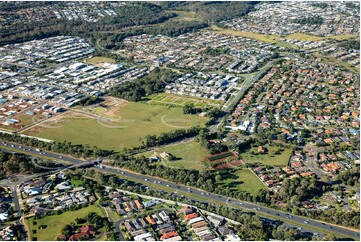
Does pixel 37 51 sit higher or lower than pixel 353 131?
higher

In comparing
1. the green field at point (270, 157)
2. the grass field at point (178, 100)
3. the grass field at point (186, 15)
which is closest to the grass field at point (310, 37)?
the grass field at point (186, 15)

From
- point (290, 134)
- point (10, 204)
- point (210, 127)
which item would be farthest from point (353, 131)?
point (10, 204)

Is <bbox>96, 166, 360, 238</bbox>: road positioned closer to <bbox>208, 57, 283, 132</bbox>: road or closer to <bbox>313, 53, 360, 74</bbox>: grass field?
<bbox>208, 57, 283, 132</bbox>: road

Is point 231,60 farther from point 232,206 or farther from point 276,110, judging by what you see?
point 232,206

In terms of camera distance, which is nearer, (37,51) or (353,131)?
(353,131)

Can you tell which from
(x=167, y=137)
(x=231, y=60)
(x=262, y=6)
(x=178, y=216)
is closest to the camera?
(x=178, y=216)

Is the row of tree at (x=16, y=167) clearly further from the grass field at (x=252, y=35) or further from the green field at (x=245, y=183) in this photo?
the grass field at (x=252, y=35)

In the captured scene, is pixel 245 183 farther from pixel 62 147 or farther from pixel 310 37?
pixel 310 37
